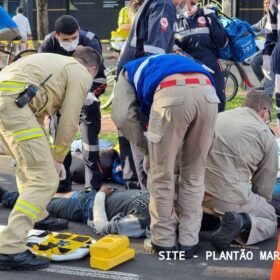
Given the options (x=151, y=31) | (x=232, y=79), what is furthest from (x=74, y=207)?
(x=232, y=79)

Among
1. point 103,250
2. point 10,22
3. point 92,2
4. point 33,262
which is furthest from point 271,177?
point 92,2

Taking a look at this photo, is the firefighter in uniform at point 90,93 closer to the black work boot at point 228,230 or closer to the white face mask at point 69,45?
the white face mask at point 69,45

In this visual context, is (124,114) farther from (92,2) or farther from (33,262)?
(92,2)

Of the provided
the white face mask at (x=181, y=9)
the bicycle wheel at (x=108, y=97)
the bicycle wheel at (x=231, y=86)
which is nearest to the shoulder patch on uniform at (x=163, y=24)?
→ the white face mask at (x=181, y=9)

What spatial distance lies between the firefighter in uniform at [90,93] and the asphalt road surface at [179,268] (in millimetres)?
1591

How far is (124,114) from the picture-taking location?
4.92m

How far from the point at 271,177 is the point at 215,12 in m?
2.41

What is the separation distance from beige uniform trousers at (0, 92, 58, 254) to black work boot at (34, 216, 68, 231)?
84cm

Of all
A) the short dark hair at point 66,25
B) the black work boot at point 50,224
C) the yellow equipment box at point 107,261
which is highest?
the short dark hair at point 66,25

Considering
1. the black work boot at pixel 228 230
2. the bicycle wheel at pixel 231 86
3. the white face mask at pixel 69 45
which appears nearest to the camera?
the black work boot at pixel 228 230

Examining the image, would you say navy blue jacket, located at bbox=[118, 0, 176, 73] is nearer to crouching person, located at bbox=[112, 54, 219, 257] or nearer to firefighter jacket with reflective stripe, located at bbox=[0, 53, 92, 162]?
crouching person, located at bbox=[112, 54, 219, 257]

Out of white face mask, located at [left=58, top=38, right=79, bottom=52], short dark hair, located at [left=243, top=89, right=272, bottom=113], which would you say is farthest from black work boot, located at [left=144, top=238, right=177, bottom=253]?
white face mask, located at [left=58, top=38, right=79, bottom=52]

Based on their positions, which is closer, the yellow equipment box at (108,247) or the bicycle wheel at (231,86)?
the yellow equipment box at (108,247)

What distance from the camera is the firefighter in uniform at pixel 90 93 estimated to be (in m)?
6.21
